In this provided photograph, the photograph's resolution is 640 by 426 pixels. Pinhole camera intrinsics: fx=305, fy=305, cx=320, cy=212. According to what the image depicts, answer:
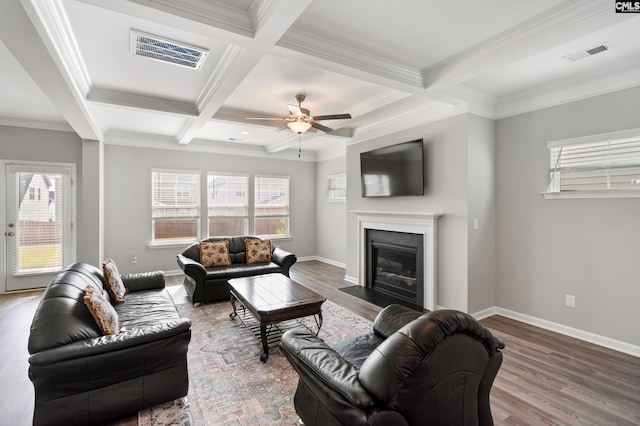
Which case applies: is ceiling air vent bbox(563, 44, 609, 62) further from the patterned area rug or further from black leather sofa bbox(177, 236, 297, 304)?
black leather sofa bbox(177, 236, 297, 304)

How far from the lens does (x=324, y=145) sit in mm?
7016

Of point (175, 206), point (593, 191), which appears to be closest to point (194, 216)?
point (175, 206)

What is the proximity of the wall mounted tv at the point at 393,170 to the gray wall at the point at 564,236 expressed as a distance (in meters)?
1.05

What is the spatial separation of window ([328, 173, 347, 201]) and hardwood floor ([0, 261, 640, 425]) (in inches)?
162

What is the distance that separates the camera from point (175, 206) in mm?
6465

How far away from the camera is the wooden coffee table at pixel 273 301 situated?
113 inches

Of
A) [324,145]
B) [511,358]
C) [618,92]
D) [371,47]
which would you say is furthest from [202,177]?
[618,92]

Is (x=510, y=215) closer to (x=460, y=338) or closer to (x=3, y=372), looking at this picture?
(x=460, y=338)

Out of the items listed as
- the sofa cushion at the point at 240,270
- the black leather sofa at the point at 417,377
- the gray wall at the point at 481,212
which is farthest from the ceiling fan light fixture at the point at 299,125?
the black leather sofa at the point at 417,377

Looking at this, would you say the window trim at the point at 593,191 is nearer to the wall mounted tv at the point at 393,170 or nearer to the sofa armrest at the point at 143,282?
the wall mounted tv at the point at 393,170

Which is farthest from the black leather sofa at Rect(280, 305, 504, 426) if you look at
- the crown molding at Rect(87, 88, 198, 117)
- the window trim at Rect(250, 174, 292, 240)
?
the window trim at Rect(250, 174, 292, 240)

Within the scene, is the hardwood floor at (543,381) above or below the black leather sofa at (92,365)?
below

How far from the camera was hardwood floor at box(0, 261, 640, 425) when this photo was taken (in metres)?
2.13

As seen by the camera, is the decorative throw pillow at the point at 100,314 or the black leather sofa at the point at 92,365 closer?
the black leather sofa at the point at 92,365
